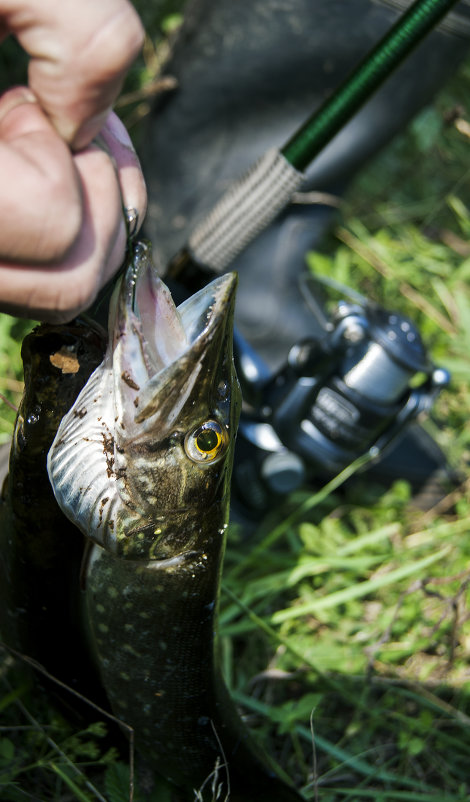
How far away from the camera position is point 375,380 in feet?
7.30

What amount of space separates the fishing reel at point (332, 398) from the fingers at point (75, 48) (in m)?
1.34

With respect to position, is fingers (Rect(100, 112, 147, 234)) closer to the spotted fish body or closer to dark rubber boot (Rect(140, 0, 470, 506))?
the spotted fish body

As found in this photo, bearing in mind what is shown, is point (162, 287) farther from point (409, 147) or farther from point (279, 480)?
point (409, 147)

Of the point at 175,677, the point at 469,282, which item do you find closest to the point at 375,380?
the point at 175,677

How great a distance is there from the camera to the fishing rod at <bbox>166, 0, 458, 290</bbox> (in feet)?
5.50

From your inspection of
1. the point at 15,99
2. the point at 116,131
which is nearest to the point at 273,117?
the point at 116,131

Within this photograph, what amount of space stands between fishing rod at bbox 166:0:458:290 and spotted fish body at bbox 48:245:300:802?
0.84m

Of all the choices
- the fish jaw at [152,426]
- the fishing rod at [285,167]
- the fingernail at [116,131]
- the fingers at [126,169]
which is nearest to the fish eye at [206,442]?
the fish jaw at [152,426]

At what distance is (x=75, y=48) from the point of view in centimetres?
90

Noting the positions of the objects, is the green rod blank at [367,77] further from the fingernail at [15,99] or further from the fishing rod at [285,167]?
the fingernail at [15,99]

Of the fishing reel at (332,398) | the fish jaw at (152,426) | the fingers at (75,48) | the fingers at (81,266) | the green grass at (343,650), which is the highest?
the fingers at (75,48)

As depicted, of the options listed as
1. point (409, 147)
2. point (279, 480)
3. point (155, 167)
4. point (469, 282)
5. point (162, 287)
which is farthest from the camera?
point (409, 147)

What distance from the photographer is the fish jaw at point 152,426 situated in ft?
3.63

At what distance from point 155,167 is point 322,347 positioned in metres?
1.10
